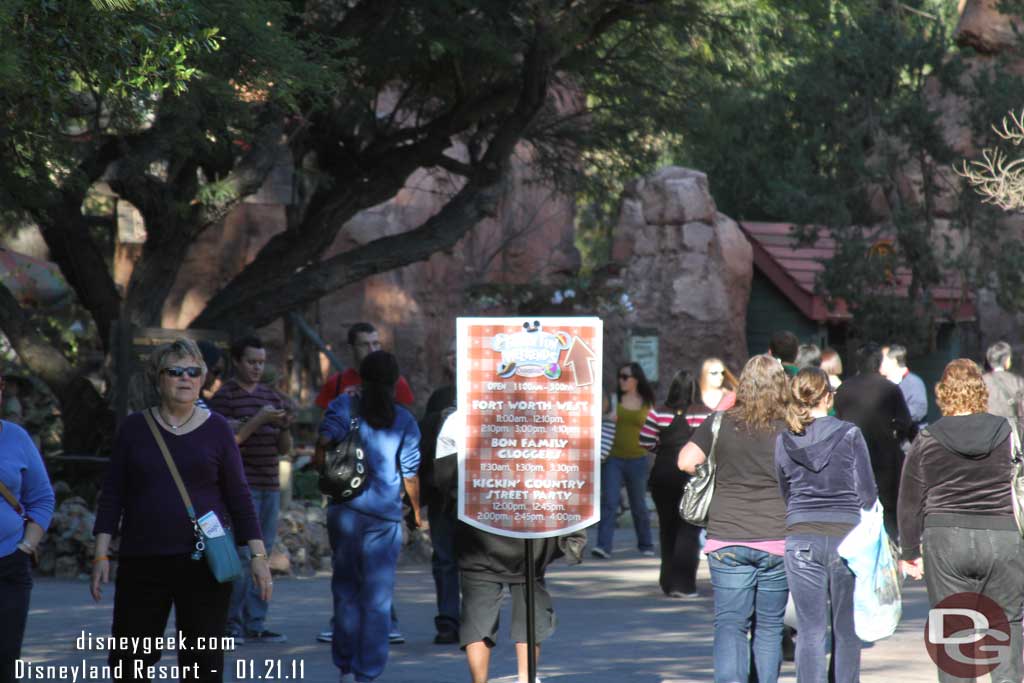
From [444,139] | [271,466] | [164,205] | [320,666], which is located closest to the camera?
[320,666]

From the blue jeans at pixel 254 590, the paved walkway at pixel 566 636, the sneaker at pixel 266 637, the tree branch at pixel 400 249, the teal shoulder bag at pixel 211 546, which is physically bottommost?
the paved walkway at pixel 566 636

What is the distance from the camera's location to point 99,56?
26.7 feet

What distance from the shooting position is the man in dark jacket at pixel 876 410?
11727mm

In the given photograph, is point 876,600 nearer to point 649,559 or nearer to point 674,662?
point 674,662

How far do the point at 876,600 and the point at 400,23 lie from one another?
1064 cm

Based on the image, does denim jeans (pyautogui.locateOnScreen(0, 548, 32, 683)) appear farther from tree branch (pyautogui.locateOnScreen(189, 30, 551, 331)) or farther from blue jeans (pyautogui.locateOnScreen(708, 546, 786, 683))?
tree branch (pyautogui.locateOnScreen(189, 30, 551, 331))

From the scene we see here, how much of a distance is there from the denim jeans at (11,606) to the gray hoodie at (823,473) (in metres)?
3.48

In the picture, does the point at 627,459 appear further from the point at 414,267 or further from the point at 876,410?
the point at 414,267

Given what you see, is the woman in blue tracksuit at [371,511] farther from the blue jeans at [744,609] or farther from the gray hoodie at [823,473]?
the gray hoodie at [823,473]

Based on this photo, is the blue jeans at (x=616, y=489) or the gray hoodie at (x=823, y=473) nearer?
the gray hoodie at (x=823, y=473)

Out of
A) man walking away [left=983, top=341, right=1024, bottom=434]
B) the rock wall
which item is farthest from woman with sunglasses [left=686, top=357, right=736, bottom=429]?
the rock wall

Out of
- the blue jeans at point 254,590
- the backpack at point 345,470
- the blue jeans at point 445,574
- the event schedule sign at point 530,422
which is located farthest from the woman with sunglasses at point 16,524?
the blue jeans at point 445,574

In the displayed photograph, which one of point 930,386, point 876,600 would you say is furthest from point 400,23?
point 930,386

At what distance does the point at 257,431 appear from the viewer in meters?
9.57
